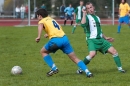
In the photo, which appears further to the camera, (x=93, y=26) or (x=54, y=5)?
(x=54, y=5)

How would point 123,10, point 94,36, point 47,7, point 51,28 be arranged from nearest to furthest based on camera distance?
point 51,28 → point 94,36 → point 123,10 → point 47,7

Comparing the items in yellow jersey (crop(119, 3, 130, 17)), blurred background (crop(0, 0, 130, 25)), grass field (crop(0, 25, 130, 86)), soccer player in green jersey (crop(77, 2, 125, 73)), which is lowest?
grass field (crop(0, 25, 130, 86))

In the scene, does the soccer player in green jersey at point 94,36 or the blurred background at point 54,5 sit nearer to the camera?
the soccer player in green jersey at point 94,36

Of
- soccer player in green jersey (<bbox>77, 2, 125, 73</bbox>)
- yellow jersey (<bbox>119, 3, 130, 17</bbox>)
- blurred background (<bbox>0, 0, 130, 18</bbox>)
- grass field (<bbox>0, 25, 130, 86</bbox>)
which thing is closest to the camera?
grass field (<bbox>0, 25, 130, 86</bbox>)

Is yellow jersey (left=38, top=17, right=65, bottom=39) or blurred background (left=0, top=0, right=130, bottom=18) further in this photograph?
blurred background (left=0, top=0, right=130, bottom=18)

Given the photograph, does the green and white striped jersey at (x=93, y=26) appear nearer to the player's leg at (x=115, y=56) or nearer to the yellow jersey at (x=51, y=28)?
the player's leg at (x=115, y=56)

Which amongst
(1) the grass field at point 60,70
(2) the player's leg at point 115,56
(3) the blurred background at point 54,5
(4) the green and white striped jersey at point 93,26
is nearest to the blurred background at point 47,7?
(3) the blurred background at point 54,5

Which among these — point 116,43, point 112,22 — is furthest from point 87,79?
point 112,22

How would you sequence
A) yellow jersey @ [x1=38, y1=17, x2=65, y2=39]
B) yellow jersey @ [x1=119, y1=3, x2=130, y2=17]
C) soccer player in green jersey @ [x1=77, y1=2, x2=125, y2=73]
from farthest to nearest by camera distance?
yellow jersey @ [x1=119, y1=3, x2=130, y2=17] < soccer player in green jersey @ [x1=77, y1=2, x2=125, y2=73] < yellow jersey @ [x1=38, y1=17, x2=65, y2=39]

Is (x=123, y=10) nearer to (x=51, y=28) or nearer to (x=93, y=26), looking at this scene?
(x=93, y=26)

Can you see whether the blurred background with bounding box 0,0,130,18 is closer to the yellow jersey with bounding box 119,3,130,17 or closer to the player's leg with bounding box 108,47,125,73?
the yellow jersey with bounding box 119,3,130,17

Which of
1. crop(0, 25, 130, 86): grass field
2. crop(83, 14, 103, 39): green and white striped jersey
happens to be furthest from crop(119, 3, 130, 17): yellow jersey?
crop(83, 14, 103, 39): green and white striped jersey

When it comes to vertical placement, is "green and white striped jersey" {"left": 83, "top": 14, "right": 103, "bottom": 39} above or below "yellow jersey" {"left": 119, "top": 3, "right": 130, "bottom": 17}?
below

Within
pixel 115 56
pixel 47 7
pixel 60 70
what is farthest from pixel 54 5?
pixel 115 56
